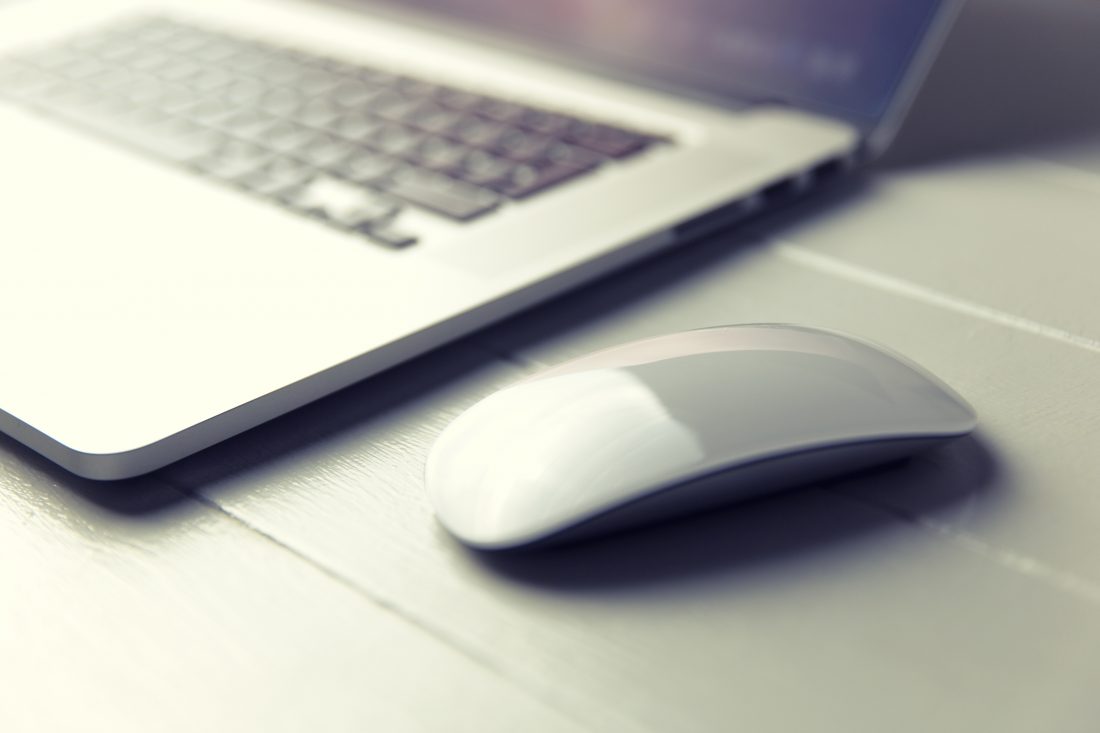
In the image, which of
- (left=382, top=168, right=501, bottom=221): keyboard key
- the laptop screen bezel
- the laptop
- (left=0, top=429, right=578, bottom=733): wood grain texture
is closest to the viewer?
(left=0, top=429, right=578, bottom=733): wood grain texture

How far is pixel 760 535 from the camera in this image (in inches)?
13.3

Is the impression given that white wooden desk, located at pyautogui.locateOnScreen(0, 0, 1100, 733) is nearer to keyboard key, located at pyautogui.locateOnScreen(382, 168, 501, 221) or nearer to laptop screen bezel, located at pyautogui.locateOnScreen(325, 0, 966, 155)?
keyboard key, located at pyautogui.locateOnScreen(382, 168, 501, 221)

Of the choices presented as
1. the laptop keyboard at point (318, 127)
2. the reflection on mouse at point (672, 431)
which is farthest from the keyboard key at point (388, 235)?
the reflection on mouse at point (672, 431)

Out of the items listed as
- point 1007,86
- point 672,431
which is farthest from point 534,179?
point 1007,86

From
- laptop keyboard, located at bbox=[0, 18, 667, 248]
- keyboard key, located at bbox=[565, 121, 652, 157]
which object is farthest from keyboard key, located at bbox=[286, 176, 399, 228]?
keyboard key, located at bbox=[565, 121, 652, 157]

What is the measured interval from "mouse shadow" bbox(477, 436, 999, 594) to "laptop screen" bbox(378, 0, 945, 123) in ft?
1.06

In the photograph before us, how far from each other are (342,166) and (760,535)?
0.99 feet

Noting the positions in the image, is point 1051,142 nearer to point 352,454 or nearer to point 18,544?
point 352,454

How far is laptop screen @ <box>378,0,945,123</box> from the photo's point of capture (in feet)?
2.02

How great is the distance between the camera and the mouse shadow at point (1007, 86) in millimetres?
690

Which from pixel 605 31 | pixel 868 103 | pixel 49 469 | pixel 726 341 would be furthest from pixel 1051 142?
pixel 49 469

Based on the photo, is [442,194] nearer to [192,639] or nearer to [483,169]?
[483,169]

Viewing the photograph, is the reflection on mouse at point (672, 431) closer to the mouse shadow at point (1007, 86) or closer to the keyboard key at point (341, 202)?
the keyboard key at point (341, 202)

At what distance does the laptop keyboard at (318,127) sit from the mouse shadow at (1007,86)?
23 cm
